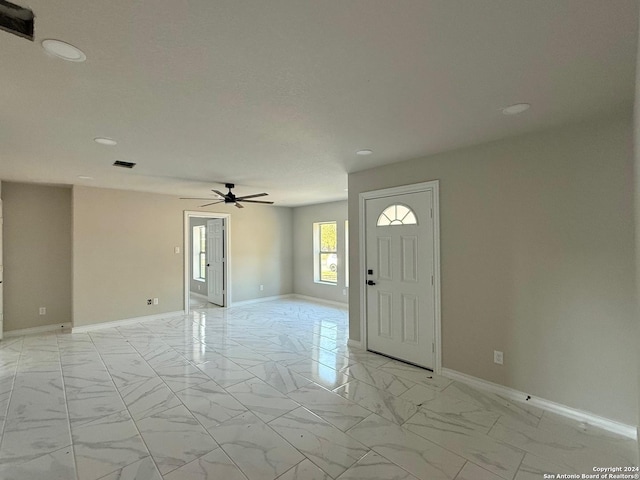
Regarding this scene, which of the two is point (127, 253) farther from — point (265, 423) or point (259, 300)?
point (265, 423)

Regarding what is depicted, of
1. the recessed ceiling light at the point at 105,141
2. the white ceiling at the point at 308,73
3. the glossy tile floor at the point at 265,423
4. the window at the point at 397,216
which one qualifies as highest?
the recessed ceiling light at the point at 105,141

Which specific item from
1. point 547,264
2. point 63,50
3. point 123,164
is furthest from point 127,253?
point 547,264

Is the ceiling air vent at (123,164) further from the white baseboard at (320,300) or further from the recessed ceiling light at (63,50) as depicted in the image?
the white baseboard at (320,300)

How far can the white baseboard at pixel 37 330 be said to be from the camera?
484cm

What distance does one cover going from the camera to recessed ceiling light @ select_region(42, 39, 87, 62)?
1465 mm

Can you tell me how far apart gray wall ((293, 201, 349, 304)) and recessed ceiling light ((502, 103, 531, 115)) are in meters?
4.61

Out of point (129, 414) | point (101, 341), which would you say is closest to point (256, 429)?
point (129, 414)

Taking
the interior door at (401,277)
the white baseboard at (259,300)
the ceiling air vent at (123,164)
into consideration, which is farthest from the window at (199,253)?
the interior door at (401,277)

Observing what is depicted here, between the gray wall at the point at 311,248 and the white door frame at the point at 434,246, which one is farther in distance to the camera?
the gray wall at the point at 311,248

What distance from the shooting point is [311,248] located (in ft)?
24.9

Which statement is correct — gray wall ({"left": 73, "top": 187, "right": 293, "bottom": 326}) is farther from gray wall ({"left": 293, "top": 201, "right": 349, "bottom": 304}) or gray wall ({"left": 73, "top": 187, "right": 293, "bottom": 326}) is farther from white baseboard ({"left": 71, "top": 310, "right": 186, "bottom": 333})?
gray wall ({"left": 293, "top": 201, "right": 349, "bottom": 304})

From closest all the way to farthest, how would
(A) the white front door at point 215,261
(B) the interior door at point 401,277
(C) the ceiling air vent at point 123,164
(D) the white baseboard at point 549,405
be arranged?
(D) the white baseboard at point 549,405 → (B) the interior door at point 401,277 → (C) the ceiling air vent at point 123,164 → (A) the white front door at point 215,261

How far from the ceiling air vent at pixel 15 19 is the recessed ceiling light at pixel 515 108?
2.74 meters

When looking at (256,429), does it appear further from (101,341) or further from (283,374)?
(101,341)
